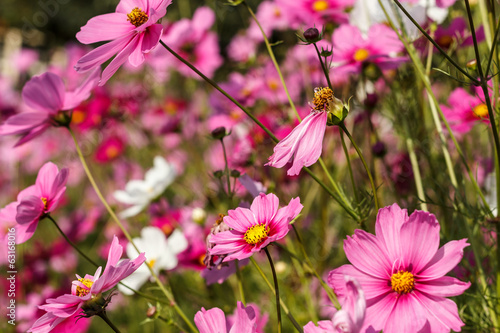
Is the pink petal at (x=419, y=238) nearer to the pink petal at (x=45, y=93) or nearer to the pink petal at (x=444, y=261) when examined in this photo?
the pink petal at (x=444, y=261)

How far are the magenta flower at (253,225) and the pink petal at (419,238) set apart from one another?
0.29 ft

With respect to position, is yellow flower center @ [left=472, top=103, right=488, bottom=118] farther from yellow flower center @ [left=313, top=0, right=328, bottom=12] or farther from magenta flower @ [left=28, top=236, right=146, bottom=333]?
magenta flower @ [left=28, top=236, right=146, bottom=333]

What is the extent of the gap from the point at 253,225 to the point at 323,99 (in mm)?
A: 129

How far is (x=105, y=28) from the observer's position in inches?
19.5

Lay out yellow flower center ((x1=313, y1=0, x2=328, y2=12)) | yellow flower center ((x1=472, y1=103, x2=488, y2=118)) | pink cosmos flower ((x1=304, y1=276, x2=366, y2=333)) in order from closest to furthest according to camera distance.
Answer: pink cosmos flower ((x1=304, y1=276, x2=366, y2=333)) → yellow flower center ((x1=472, y1=103, x2=488, y2=118)) → yellow flower center ((x1=313, y1=0, x2=328, y2=12))

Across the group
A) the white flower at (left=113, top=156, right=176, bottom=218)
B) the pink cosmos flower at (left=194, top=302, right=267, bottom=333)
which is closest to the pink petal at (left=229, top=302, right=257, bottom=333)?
→ the pink cosmos flower at (left=194, top=302, right=267, bottom=333)

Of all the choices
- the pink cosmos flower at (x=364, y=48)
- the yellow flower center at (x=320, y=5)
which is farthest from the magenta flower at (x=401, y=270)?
the yellow flower center at (x=320, y=5)

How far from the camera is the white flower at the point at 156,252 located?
706mm

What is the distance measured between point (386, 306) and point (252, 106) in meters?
0.68

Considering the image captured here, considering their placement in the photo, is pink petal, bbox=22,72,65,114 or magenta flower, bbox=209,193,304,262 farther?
pink petal, bbox=22,72,65,114

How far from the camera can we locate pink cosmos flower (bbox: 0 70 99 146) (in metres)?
0.60

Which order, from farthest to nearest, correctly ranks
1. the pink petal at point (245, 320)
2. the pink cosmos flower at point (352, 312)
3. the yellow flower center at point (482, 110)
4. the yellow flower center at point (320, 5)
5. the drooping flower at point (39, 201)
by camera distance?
the yellow flower center at point (320, 5)
the yellow flower center at point (482, 110)
the drooping flower at point (39, 201)
the pink petal at point (245, 320)
the pink cosmos flower at point (352, 312)

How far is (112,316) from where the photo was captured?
127 cm

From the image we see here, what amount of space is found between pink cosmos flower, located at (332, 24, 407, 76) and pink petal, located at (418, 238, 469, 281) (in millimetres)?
332
